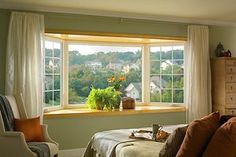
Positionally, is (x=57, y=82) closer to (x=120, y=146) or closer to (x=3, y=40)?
(x=3, y=40)

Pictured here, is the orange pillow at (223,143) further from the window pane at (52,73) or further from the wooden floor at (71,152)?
the window pane at (52,73)

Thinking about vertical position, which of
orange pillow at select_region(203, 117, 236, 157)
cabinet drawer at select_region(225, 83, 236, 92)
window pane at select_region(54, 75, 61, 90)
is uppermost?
window pane at select_region(54, 75, 61, 90)

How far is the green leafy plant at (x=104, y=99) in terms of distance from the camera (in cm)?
549

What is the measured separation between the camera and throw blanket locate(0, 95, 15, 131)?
3846 mm

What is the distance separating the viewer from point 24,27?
4.64 metres

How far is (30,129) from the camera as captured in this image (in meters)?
3.95

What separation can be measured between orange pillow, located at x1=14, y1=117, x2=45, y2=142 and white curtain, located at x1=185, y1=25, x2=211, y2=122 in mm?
2930

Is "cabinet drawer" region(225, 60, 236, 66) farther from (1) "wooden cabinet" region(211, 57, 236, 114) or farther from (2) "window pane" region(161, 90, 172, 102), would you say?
(2) "window pane" region(161, 90, 172, 102)

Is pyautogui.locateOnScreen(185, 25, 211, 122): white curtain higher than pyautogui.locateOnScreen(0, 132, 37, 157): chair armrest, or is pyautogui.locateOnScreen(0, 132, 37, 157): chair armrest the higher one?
pyautogui.locateOnScreen(185, 25, 211, 122): white curtain

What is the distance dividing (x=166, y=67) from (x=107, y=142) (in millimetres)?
3162

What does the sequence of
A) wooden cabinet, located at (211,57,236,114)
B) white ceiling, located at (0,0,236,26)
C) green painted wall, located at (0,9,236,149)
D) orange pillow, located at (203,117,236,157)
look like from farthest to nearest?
wooden cabinet, located at (211,57,236,114) → green painted wall, located at (0,9,236,149) → white ceiling, located at (0,0,236,26) → orange pillow, located at (203,117,236,157)

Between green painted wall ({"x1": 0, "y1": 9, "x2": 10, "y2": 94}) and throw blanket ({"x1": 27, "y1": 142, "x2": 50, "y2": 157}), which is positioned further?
green painted wall ({"x1": 0, "y1": 9, "x2": 10, "y2": 94})

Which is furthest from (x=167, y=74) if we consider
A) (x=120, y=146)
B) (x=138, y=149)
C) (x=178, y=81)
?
(x=138, y=149)

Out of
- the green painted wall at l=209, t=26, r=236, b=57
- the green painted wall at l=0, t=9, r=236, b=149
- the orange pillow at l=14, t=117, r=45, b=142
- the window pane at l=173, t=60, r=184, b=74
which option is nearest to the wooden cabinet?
the green painted wall at l=209, t=26, r=236, b=57
